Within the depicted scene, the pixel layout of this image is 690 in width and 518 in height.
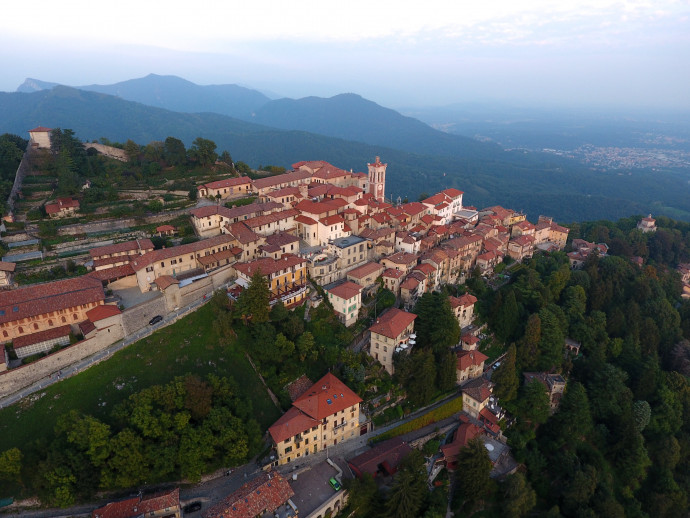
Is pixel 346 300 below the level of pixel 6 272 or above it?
below

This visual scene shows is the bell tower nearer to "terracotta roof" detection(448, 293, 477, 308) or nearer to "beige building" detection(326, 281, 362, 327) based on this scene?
"terracotta roof" detection(448, 293, 477, 308)

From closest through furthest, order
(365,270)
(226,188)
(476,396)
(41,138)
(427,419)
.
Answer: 1. (427,419)
2. (476,396)
3. (365,270)
4. (226,188)
5. (41,138)

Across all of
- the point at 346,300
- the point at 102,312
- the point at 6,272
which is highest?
the point at 6,272

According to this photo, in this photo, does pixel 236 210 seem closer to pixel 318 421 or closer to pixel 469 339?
pixel 318 421

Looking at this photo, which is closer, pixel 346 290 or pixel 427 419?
pixel 427 419

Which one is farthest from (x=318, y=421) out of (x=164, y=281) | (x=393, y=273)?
(x=393, y=273)

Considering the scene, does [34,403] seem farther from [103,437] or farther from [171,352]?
[171,352]
